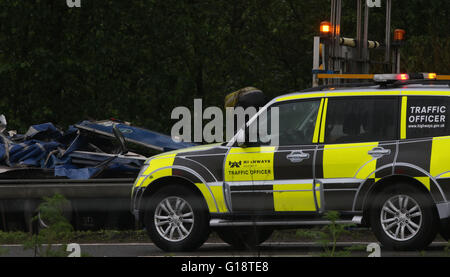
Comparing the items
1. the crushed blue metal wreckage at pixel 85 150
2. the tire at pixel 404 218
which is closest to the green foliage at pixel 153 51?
the crushed blue metal wreckage at pixel 85 150

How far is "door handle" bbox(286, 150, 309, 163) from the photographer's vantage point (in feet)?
35.0

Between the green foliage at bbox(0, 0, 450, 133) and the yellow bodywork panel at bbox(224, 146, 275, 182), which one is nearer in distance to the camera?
the yellow bodywork panel at bbox(224, 146, 275, 182)

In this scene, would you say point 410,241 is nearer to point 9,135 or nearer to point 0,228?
point 0,228

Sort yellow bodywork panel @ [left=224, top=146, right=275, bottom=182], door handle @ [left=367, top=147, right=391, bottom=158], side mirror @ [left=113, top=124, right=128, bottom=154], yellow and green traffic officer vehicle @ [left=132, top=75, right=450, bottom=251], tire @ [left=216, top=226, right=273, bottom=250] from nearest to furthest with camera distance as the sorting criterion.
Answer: yellow and green traffic officer vehicle @ [left=132, top=75, right=450, bottom=251] → door handle @ [left=367, top=147, right=391, bottom=158] → yellow bodywork panel @ [left=224, top=146, right=275, bottom=182] → tire @ [left=216, top=226, right=273, bottom=250] → side mirror @ [left=113, top=124, right=128, bottom=154]

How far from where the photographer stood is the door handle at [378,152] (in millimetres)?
10391

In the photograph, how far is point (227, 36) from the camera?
83.7 ft

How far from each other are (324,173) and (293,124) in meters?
0.69

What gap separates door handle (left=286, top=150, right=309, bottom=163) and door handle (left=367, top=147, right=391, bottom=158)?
0.67 metres

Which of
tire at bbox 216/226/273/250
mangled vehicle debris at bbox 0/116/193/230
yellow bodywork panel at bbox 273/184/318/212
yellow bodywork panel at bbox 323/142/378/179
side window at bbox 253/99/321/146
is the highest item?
side window at bbox 253/99/321/146

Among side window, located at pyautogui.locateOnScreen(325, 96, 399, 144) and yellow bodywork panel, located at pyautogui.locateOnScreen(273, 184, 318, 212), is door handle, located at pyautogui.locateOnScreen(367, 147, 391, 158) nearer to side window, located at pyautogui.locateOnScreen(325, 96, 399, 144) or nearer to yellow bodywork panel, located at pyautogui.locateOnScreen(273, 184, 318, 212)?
side window, located at pyautogui.locateOnScreen(325, 96, 399, 144)

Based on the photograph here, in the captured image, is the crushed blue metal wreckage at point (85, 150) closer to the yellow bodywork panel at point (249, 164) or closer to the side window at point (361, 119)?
the yellow bodywork panel at point (249, 164)

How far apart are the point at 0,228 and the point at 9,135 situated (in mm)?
2513

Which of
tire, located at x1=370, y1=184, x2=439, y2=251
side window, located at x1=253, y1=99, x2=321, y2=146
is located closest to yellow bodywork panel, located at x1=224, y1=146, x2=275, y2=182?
side window, located at x1=253, y1=99, x2=321, y2=146
